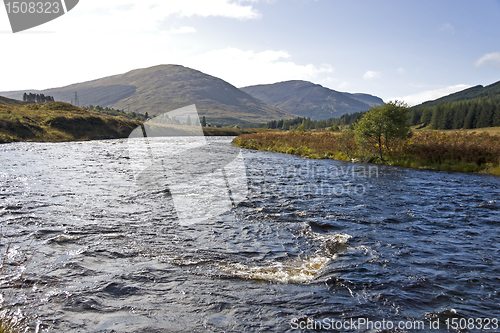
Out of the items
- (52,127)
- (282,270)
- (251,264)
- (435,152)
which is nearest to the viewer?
(282,270)

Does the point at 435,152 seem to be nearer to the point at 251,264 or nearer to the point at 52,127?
the point at 251,264

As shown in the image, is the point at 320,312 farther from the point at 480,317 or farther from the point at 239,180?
the point at 239,180

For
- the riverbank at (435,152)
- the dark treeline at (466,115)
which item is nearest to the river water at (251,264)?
the riverbank at (435,152)

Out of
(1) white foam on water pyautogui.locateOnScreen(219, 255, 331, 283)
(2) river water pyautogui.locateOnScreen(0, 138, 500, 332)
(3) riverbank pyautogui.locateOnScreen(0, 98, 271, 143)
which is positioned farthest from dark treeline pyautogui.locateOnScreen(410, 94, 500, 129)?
(1) white foam on water pyautogui.locateOnScreen(219, 255, 331, 283)

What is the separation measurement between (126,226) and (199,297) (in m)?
4.78

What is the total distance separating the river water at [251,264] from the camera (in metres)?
4.64

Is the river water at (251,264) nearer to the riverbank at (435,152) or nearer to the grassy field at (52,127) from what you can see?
the riverbank at (435,152)

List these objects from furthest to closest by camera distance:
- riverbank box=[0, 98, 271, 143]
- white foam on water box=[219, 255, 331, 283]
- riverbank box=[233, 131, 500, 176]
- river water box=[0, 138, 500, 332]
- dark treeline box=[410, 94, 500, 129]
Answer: dark treeline box=[410, 94, 500, 129] < riverbank box=[0, 98, 271, 143] < riverbank box=[233, 131, 500, 176] < white foam on water box=[219, 255, 331, 283] < river water box=[0, 138, 500, 332]

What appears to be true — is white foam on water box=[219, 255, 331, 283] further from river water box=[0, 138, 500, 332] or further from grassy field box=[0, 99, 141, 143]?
grassy field box=[0, 99, 141, 143]

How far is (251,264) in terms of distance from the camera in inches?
263

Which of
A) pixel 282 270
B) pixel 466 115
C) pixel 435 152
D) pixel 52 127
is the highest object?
pixel 466 115

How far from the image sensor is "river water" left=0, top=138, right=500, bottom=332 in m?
4.64

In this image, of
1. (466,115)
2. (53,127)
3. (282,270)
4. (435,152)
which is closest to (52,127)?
(53,127)

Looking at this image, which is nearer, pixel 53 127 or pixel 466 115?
pixel 53 127
